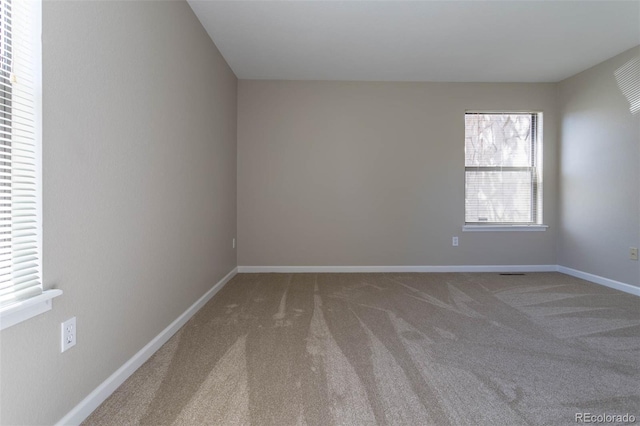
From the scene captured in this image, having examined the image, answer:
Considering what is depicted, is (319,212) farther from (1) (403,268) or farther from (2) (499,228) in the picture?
(2) (499,228)

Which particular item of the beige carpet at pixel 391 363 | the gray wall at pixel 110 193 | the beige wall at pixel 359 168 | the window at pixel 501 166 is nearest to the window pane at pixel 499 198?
the window at pixel 501 166

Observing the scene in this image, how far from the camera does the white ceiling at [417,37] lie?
258 cm

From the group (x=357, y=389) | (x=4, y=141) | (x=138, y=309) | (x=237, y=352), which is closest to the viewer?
(x=4, y=141)

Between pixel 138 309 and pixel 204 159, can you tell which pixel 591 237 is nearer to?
pixel 204 159

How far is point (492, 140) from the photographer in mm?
4242

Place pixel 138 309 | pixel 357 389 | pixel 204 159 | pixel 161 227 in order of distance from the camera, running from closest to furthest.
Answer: pixel 357 389, pixel 138 309, pixel 161 227, pixel 204 159

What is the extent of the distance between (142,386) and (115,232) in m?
0.78

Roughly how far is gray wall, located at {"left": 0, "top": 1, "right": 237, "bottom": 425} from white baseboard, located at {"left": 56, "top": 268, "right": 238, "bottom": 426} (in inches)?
1.2

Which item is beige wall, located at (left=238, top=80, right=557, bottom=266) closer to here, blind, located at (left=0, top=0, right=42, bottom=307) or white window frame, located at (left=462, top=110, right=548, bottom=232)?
white window frame, located at (left=462, top=110, right=548, bottom=232)

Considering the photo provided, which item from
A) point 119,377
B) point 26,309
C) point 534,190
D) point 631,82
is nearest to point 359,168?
point 534,190

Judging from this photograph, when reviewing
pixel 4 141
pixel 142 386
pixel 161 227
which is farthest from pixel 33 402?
pixel 161 227

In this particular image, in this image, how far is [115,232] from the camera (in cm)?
158

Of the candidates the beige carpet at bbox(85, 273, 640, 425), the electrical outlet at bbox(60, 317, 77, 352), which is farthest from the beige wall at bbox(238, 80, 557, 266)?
the electrical outlet at bbox(60, 317, 77, 352)

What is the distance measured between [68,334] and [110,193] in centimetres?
64
